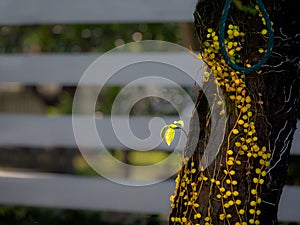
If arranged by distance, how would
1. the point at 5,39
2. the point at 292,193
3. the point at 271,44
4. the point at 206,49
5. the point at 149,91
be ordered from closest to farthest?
the point at 271,44, the point at 206,49, the point at 292,193, the point at 149,91, the point at 5,39

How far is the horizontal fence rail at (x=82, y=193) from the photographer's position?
350 cm

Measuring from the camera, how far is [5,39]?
16.2 feet

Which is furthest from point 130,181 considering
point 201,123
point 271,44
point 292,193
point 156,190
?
point 271,44

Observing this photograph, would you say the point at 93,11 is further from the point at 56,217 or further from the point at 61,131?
the point at 56,217

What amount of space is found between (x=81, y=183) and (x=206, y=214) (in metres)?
1.80

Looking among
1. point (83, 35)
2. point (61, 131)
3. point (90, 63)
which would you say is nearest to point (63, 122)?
point (61, 131)

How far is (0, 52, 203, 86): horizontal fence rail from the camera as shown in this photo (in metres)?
3.46

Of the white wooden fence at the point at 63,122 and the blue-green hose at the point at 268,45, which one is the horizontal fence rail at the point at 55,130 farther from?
the blue-green hose at the point at 268,45

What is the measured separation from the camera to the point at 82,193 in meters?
3.65

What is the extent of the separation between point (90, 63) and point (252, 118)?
6.09 ft

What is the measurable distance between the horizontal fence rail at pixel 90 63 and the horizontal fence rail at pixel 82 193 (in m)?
0.54

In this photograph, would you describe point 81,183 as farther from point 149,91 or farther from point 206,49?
point 206,49

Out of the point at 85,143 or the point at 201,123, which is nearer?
the point at 201,123

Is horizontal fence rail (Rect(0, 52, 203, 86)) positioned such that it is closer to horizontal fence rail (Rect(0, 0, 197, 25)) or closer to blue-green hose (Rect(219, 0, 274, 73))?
horizontal fence rail (Rect(0, 0, 197, 25))
